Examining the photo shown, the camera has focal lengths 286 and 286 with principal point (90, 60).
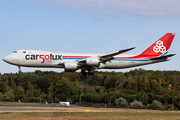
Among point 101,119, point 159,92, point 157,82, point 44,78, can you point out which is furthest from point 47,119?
point 44,78

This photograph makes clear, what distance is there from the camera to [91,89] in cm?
13700

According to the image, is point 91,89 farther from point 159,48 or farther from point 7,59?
point 7,59

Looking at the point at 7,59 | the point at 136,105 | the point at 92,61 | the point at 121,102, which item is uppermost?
the point at 7,59

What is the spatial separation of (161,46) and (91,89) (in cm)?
8051

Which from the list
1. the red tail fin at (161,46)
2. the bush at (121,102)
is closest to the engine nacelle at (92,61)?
the red tail fin at (161,46)

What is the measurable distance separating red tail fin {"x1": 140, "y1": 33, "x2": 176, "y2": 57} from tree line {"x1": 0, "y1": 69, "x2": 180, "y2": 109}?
5141cm

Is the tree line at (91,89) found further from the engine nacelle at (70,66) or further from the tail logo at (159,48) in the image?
the engine nacelle at (70,66)

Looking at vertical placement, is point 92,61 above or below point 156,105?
above

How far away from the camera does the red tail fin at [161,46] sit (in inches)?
2311

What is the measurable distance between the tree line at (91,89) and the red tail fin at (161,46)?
169ft

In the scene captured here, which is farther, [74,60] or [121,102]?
[121,102]

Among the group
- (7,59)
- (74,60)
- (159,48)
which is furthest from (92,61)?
(159,48)

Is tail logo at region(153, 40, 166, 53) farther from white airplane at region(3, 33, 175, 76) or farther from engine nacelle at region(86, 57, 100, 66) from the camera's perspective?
engine nacelle at region(86, 57, 100, 66)

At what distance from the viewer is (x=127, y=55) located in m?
55.7
